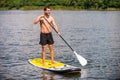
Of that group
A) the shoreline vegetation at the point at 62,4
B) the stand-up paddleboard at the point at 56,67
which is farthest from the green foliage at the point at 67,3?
the stand-up paddleboard at the point at 56,67

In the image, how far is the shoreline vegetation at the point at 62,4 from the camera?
449 ft

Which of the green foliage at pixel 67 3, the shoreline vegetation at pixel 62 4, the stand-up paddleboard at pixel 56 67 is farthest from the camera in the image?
the green foliage at pixel 67 3

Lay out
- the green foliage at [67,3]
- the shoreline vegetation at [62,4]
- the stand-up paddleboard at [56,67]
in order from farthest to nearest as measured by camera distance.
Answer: the green foliage at [67,3] < the shoreline vegetation at [62,4] < the stand-up paddleboard at [56,67]

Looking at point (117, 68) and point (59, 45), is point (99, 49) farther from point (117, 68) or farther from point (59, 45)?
point (117, 68)

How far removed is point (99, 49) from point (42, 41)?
785cm

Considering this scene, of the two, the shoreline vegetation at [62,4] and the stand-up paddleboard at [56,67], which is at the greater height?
the stand-up paddleboard at [56,67]

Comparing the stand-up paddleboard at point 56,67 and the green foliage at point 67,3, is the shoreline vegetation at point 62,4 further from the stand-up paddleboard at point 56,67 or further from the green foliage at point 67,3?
the stand-up paddleboard at point 56,67

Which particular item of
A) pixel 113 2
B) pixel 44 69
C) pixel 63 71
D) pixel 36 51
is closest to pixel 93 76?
pixel 63 71

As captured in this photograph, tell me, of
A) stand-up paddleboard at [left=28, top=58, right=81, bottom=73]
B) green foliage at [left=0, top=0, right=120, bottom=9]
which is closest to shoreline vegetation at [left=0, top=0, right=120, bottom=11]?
green foliage at [left=0, top=0, right=120, bottom=9]

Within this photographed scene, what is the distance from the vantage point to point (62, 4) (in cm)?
14738

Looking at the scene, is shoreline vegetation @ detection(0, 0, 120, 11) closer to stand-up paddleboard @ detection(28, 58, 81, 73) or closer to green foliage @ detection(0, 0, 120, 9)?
green foliage @ detection(0, 0, 120, 9)

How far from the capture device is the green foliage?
13750 cm

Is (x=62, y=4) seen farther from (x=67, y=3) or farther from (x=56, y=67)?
(x=56, y=67)

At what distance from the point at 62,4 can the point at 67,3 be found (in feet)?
8.91
